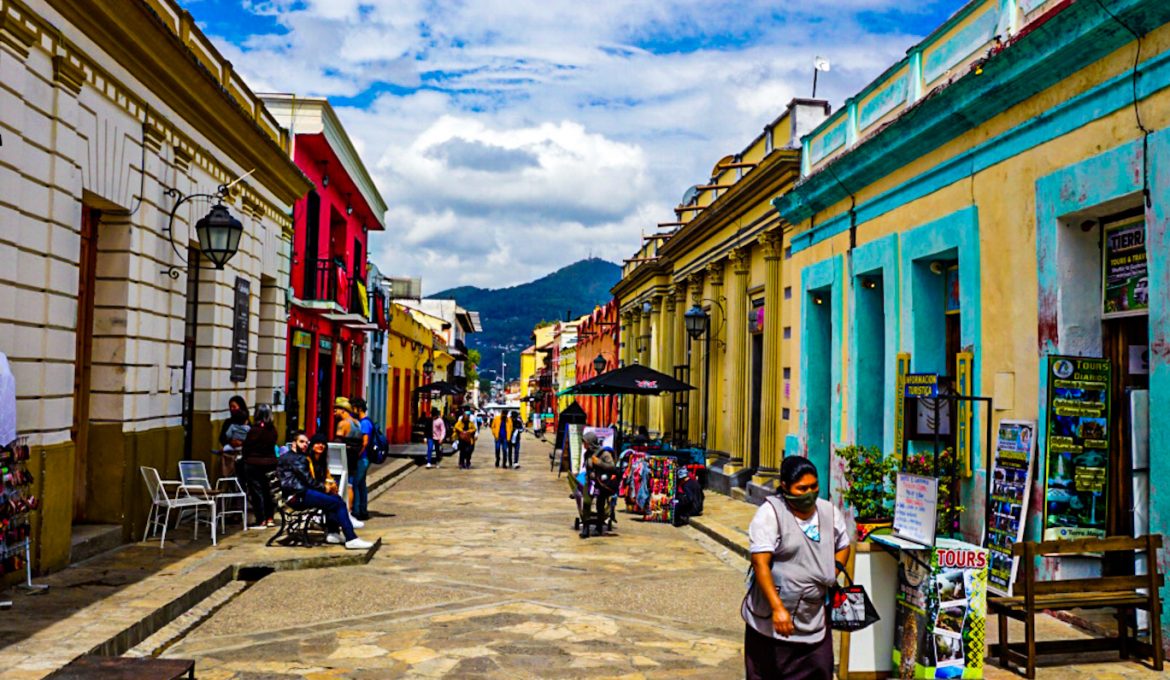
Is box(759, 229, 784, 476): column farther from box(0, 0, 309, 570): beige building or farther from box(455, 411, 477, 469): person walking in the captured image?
box(455, 411, 477, 469): person walking

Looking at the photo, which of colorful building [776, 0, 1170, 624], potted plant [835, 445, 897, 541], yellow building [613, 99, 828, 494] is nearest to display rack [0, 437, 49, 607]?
potted plant [835, 445, 897, 541]

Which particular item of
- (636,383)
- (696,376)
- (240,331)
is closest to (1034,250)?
(240,331)

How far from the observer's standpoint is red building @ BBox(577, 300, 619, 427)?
4112 cm

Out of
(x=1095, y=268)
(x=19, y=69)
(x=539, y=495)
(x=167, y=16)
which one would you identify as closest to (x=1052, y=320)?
(x=1095, y=268)

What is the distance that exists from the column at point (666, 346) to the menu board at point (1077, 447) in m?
20.0

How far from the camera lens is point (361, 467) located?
46.3 ft

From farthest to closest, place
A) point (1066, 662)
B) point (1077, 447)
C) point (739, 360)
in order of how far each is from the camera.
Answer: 1. point (739, 360)
2. point (1077, 447)
3. point (1066, 662)

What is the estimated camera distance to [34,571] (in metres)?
8.28

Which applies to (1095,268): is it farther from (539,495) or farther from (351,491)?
(539,495)

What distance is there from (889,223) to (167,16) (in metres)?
8.21

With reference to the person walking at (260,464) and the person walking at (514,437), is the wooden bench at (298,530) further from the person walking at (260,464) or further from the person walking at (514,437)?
the person walking at (514,437)

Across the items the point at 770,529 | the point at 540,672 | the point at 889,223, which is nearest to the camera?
the point at 770,529

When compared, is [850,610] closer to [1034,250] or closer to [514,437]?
[1034,250]

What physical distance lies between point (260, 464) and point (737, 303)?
10478 mm
